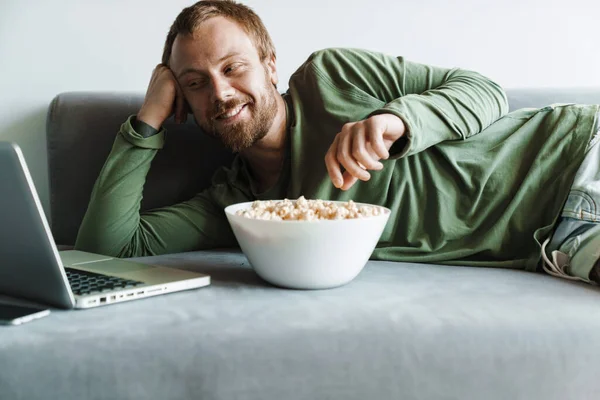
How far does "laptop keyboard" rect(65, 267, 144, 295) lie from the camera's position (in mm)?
1006

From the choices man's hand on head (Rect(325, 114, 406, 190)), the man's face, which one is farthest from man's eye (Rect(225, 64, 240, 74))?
man's hand on head (Rect(325, 114, 406, 190))

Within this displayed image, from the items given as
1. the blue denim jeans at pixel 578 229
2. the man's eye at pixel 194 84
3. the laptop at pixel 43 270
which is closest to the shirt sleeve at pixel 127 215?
the man's eye at pixel 194 84

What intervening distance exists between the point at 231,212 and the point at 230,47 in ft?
1.62

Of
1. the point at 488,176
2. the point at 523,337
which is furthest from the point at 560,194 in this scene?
the point at 523,337

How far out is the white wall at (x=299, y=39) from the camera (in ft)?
6.13

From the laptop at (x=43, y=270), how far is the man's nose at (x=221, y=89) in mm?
430

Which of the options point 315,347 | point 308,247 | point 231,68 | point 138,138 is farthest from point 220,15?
point 315,347

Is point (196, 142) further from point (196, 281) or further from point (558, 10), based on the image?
point (558, 10)

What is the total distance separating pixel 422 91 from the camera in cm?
153

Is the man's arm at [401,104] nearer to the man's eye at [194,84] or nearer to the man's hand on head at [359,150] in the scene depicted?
the man's hand on head at [359,150]

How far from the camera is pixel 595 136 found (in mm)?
1388

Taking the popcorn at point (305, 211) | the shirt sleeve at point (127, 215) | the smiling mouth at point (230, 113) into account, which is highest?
the smiling mouth at point (230, 113)

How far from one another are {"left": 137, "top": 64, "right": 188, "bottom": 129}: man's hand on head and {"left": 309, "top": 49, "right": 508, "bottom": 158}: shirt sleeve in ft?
1.10

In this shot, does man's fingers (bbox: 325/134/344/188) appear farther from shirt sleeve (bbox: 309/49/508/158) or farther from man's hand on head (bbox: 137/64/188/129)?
man's hand on head (bbox: 137/64/188/129)
